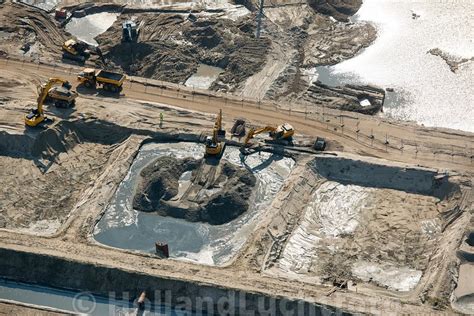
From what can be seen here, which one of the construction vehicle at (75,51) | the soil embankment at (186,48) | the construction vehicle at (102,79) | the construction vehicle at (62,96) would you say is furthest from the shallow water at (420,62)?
the construction vehicle at (62,96)

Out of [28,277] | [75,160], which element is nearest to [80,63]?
[75,160]

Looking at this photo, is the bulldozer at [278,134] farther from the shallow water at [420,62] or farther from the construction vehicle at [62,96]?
the construction vehicle at [62,96]

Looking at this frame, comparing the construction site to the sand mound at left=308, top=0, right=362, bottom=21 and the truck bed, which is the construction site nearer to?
the truck bed

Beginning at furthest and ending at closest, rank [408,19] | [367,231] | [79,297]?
[408,19] < [367,231] < [79,297]

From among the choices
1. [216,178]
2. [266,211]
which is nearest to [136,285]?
[266,211]

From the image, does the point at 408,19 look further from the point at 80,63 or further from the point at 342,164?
the point at 80,63

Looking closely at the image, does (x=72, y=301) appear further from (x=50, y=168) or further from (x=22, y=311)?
(x=50, y=168)
